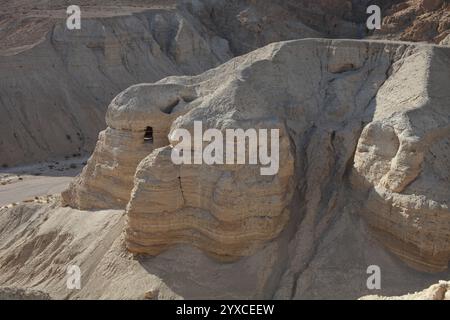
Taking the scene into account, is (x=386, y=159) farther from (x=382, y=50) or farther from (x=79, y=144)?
(x=79, y=144)

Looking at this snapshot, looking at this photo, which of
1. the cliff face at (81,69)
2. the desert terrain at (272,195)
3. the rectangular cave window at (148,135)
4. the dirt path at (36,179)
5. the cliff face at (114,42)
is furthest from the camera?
the cliff face at (114,42)

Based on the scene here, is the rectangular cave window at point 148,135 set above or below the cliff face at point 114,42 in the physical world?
below

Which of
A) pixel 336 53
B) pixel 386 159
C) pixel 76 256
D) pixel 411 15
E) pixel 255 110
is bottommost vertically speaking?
pixel 76 256

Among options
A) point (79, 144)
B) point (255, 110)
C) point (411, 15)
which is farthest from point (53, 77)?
point (255, 110)

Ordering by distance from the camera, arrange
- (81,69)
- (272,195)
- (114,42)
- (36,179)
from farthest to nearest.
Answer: (114,42) → (81,69) → (36,179) → (272,195)

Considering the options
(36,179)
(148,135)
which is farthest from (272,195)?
(36,179)

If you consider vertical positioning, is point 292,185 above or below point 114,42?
below

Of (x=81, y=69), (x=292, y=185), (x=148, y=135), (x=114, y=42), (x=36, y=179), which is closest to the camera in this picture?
(x=292, y=185)

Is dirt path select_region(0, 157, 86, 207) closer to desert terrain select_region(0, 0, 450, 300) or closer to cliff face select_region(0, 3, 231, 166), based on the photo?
cliff face select_region(0, 3, 231, 166)

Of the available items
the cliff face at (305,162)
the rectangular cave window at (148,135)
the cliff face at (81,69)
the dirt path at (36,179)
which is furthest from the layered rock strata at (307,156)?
the cliff face at (81,69)

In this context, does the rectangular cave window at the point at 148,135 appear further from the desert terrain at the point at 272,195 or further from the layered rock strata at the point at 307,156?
the layered rock strata at the point at 307,156

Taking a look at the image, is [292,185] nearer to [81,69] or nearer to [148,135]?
[148,135]
